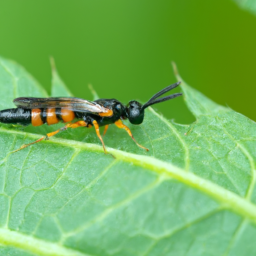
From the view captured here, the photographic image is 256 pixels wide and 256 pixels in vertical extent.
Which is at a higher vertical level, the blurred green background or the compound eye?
the blurred green background

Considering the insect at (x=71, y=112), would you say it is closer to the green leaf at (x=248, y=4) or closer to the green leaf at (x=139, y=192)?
the green leaf at (x=139, y=192)

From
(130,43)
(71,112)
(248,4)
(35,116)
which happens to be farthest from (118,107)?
(130,43)

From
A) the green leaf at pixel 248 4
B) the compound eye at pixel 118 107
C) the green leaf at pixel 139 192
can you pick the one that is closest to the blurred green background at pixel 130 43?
the compound eye at pixel 118 107

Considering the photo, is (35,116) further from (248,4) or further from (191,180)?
(248,4)

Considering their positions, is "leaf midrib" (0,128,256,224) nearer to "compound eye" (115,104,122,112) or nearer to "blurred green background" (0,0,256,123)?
"compound eye" (115,104,122,112)

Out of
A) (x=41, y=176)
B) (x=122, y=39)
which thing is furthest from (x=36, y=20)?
(x=41, y=176)

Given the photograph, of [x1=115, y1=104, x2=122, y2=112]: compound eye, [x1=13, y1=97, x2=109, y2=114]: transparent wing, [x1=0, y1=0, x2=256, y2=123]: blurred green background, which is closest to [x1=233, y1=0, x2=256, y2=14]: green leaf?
[x1=115, y1=104, x2=122, y2=112]: compound eye

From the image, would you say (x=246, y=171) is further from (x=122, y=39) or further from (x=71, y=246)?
(x=122, y=39)
